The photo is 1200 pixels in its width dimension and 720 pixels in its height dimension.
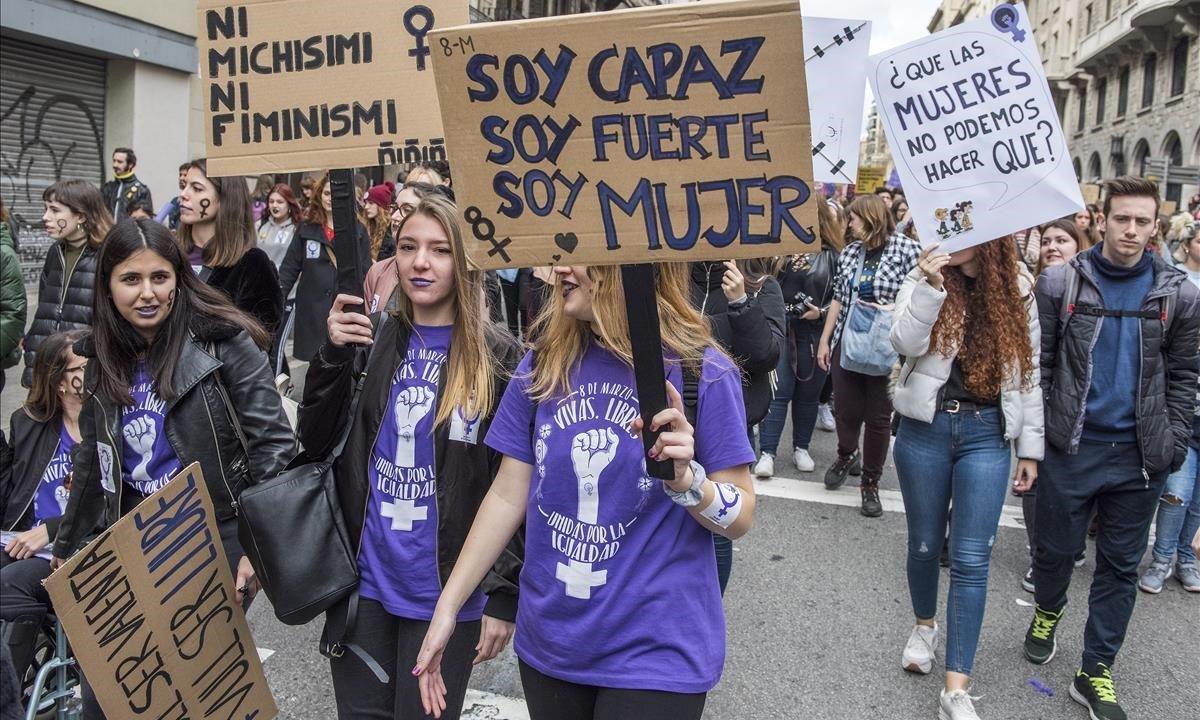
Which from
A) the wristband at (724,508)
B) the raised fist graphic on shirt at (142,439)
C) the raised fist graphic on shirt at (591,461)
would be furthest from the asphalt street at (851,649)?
the wristband at (724,508)

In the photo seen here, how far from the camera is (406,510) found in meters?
2.52

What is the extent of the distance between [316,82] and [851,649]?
3.17 meters

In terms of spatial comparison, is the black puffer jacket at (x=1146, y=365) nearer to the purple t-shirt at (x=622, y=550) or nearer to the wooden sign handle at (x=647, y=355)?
the purple t-shirt at (x=622, y=550)

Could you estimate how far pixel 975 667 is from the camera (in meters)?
4.04

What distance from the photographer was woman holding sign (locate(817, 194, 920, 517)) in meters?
5.83

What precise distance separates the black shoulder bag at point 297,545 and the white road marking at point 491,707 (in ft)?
3.79

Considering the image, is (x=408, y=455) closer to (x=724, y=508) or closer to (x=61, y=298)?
(x=724, y=508)

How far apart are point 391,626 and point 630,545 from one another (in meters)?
Answer: 0.88

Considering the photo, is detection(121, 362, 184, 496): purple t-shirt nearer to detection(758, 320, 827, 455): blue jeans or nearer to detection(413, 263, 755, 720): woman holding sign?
detection(413, 263, 755, 720): woman holding sign

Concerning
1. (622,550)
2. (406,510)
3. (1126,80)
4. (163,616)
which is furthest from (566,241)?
(1126,80)

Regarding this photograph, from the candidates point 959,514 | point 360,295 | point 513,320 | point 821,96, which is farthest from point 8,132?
point 959,514

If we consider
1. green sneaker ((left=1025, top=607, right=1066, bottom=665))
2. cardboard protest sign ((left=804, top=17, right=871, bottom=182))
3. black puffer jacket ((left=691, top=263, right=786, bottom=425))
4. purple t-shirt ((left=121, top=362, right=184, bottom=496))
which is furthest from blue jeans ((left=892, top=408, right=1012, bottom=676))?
purple t-shirt ((left=121, top=362, right=184, bottom=496))

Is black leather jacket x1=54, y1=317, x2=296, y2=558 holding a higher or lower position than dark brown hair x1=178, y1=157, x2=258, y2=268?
lower

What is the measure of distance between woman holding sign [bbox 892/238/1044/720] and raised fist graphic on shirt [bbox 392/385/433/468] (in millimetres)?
1950
